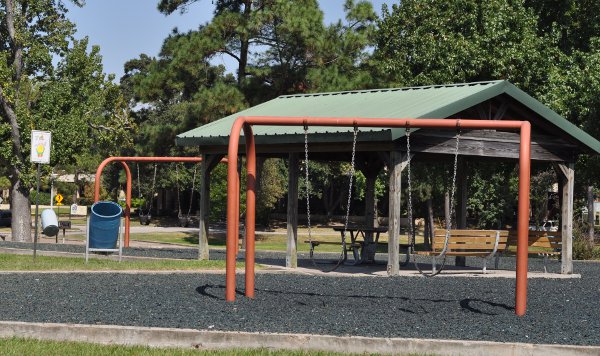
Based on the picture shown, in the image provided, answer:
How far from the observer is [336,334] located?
9500mm

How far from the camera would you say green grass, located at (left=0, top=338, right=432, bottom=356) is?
848cm

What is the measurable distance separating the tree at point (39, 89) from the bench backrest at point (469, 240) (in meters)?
17.1


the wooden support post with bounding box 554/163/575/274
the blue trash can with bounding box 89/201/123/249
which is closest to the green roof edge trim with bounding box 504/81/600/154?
the wooden support post with bounding box 554/163/575/274

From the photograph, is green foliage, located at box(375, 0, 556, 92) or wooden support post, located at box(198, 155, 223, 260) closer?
wooden support post, located at box(198, 155, 223, 260)

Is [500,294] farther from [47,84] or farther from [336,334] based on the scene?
[47,84]

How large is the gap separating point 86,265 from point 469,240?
6858 millimetres

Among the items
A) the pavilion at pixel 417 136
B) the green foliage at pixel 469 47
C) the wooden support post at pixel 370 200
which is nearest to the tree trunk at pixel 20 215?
the green foliage at pixel 469 47

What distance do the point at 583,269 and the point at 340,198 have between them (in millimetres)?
40205

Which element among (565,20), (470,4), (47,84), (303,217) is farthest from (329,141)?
(303,217)

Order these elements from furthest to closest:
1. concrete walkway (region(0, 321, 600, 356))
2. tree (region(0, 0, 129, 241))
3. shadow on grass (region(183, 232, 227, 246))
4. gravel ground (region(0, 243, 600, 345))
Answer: shadow on grass (region(183, 232, 227, 246))
tree (region(0, 0, 129, 241))
gravel ground (region(0, 243, 600, 345))
concrete walkway (region(0, 321, 600, 356))

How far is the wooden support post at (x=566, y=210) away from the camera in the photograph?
64.2ft

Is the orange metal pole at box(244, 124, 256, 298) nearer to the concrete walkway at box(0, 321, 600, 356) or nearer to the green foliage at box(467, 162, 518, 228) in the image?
the concrete walkway at box(0, 321, 600, 356)

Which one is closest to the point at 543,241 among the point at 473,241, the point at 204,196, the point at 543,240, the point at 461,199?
the point at 543,240

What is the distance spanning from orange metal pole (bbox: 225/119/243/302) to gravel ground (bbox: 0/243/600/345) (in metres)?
0.28
